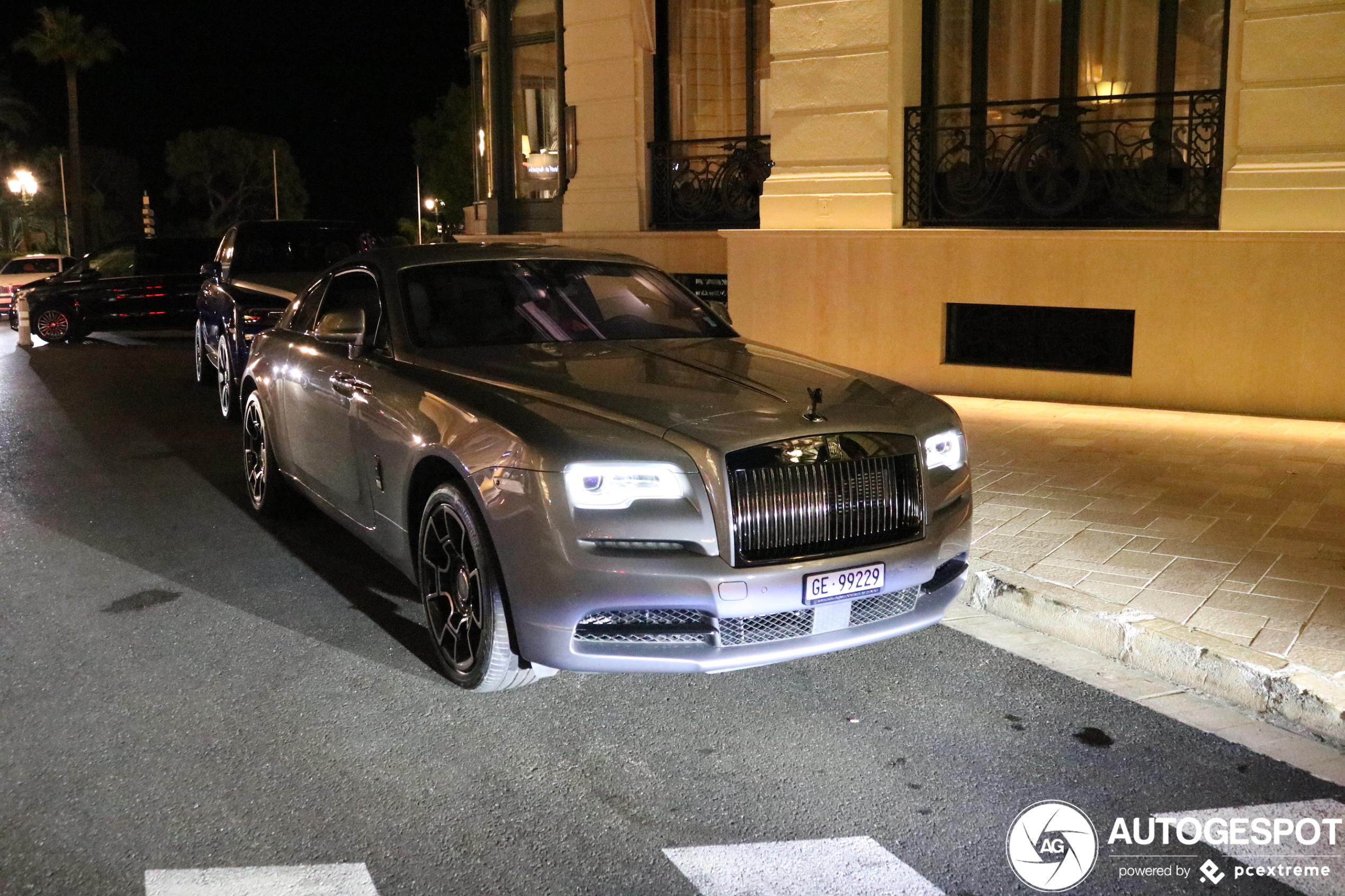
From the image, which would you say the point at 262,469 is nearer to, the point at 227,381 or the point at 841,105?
the point at 227,381

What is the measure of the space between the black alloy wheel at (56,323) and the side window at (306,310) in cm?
1491

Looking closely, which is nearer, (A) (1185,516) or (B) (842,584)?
(B) (842,584)

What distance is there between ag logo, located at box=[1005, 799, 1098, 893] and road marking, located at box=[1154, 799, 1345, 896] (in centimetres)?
27

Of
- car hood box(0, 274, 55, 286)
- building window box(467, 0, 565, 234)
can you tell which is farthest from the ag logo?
car hood box(0, 274, 55, 286)

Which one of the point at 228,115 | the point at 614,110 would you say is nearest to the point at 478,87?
the point at 614,110

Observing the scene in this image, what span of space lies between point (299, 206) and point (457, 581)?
242 ft

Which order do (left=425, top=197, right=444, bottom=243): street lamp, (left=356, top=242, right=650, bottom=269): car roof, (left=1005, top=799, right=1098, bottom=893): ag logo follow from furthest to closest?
(left=425, top=197, right=444, bottom=243): street lamp
(left=356, top=242, right=650, bottom=269): car roof
(left=1005, top=799, right=1098, bottom=893): ag logo

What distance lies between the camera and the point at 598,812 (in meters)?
3.79

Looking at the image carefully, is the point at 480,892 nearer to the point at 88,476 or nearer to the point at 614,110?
the point at 88,476

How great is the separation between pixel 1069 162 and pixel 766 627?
839 centimetres

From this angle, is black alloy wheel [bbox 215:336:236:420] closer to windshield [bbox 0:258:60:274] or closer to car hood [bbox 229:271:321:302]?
car hood [bbox 229:271:321:302]

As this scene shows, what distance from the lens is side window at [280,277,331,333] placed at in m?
6.82

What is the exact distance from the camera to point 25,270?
29672 mm

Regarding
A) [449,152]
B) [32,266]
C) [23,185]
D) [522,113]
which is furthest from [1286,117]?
[23,185]
